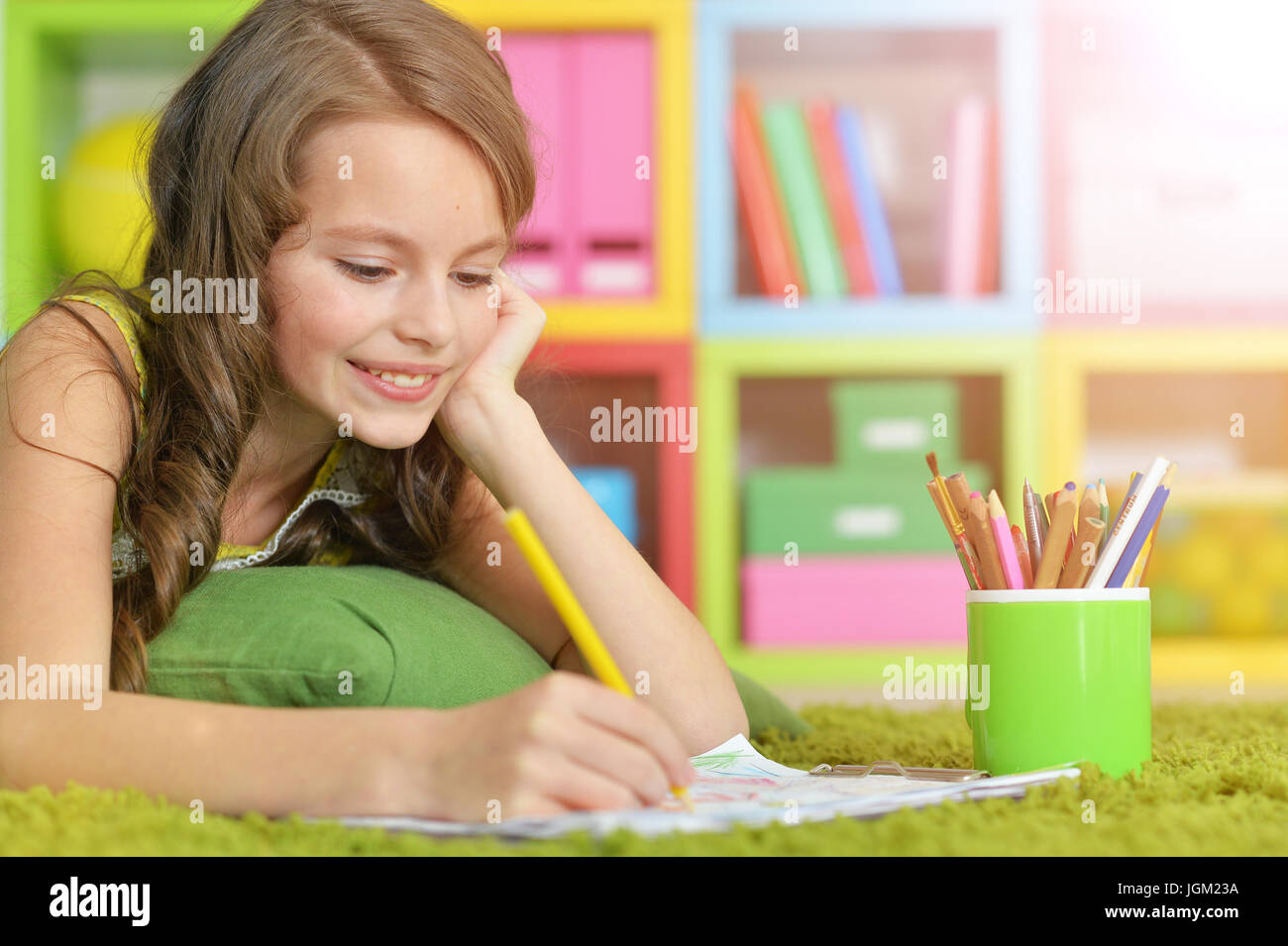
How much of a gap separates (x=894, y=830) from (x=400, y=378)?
1.52 feet

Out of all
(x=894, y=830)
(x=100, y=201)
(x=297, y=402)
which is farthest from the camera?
(x=100, y=201)

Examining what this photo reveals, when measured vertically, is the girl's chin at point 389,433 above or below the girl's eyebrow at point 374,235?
below

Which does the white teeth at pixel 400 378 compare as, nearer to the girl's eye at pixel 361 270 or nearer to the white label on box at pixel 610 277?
the girl's eye at pixel 361 270

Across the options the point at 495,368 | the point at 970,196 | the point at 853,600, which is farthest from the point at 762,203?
the point at 495,368

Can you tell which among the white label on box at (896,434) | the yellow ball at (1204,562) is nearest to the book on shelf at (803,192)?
the white label on box at (896,434)

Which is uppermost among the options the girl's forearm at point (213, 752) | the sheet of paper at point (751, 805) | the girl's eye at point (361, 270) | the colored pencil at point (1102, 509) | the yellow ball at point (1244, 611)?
the girl's eye at point (361, 270)

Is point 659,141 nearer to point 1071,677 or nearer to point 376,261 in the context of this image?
point 376,261

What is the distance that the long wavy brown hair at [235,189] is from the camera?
2.58ft

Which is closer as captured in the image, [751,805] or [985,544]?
[751,805]

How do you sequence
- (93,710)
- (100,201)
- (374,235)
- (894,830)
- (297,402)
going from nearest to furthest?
(894,830)
(93,710)
(374,235)
(297,402)
(100,201)

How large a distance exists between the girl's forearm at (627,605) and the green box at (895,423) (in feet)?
3.61

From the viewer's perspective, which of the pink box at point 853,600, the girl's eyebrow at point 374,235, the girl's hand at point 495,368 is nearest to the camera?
the girl's eyebrow at point 374,235

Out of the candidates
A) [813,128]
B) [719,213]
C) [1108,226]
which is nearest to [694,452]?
[719,213]

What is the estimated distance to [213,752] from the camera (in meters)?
0.58
